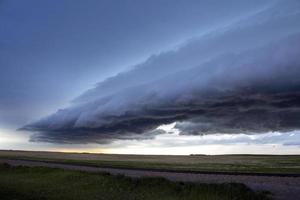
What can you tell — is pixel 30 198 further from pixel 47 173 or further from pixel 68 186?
pixel 47 173

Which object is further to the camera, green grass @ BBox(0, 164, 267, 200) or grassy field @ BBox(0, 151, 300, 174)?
grassy field @ BBox(0, 151, 300, 174)

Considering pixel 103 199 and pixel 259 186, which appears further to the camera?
pixel 259 186

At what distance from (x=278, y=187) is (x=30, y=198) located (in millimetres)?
18979

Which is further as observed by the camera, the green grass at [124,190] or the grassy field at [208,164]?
the grassy field at [208,164]

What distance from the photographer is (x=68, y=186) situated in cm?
3369

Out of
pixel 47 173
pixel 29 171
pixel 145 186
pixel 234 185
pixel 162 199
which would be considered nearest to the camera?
pixel 162 199

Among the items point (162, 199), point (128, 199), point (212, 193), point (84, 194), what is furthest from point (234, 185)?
point (84, 194)

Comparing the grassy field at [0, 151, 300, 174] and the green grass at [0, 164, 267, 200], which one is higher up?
the grassy field at [0, 151, 300, 174]

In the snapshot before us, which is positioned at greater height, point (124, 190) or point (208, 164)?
point (208, 164)

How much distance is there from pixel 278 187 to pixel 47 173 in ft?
83.2

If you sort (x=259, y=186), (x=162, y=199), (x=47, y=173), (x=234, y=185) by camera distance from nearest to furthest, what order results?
(x=162, y=199) → (x=234, y=185) → (x=259, y=186) → (x=47, y=173)

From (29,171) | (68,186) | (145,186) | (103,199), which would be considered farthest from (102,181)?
(29,171)

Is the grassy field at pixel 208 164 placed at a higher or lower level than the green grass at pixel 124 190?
higher

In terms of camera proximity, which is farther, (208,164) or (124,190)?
(208,164)
